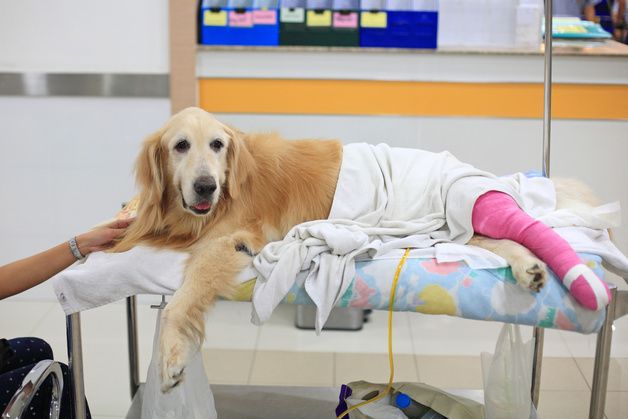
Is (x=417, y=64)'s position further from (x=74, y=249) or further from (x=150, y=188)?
(x=74, y=249)

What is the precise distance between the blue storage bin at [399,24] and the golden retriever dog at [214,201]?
1.25m

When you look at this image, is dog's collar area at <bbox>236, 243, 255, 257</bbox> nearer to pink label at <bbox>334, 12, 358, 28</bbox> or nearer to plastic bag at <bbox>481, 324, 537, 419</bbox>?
plastic bag at <bbox>481, 324, 537, 419</bbox>

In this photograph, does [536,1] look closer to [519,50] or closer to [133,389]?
[519,50]

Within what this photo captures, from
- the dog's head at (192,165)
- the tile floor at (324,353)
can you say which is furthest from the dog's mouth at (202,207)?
the tile floor at (324,353)

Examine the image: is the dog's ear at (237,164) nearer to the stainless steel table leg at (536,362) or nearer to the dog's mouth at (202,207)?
the dog's mouth at (202,207)

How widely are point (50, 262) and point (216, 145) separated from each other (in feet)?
1.75

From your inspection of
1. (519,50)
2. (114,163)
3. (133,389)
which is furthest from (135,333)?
(519,50)

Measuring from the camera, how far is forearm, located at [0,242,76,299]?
1932 mm

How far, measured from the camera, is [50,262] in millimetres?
1950

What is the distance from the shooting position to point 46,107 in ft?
10.9

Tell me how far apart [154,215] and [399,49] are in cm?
161

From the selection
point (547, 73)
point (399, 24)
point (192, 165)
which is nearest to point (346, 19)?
point (399, 24)

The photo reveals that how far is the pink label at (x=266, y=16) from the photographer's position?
3.11 meters

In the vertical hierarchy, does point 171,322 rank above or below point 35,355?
above
